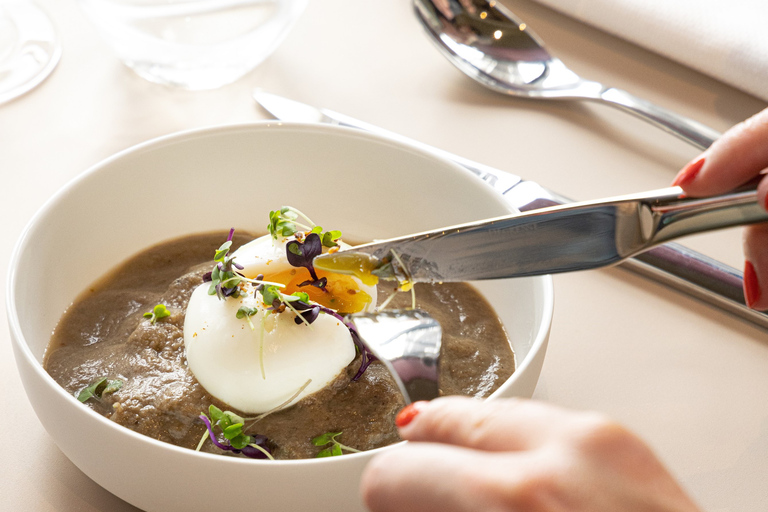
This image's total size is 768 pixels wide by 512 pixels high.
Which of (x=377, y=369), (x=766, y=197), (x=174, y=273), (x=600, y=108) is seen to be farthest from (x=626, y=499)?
(x=600, y=108)

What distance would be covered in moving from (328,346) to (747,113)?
4.42ft

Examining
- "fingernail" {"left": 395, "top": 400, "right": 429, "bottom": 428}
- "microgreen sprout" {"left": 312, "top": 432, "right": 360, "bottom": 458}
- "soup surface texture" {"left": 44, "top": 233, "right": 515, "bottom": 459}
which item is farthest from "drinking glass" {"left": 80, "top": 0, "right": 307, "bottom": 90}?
"fingernail" {"left": 395, "top": 400, "right": 429, "bottom": 428}

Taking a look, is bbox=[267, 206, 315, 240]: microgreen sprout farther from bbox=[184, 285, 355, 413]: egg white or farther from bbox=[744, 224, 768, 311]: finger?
bbox=[744, 224, 768, 311]: finger

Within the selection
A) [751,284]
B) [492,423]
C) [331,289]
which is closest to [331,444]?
[331,289]

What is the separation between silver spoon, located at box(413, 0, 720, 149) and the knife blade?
1.01m

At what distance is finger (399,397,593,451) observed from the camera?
60 cm

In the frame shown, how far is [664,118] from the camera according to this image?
5.80 ft

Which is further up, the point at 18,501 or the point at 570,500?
the point at 570,500

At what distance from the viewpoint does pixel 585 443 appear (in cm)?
58

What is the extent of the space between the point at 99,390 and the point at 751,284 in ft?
3.26

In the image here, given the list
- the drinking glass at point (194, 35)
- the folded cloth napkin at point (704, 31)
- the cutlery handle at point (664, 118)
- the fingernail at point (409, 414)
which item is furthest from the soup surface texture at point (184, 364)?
the folded cloth napkin at point (704, 31)

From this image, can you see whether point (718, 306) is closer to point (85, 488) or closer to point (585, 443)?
point (585, 443)

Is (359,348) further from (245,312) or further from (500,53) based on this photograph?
(500,53)

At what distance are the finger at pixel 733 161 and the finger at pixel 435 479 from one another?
59 centimetres
